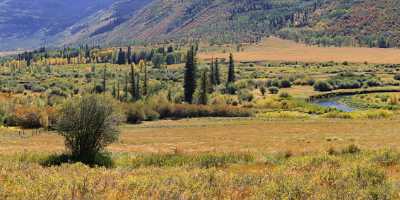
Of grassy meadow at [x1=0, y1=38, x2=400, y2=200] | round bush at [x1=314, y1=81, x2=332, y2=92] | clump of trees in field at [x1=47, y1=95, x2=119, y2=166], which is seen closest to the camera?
grassy meadow at [x1=0, y1=38, x2=400, y2=200]

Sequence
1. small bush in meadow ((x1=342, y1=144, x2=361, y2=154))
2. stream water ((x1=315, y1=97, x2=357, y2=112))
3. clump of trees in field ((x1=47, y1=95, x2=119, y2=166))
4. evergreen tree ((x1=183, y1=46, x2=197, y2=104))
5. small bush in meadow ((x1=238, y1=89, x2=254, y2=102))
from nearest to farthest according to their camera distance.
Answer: small bush in meadow ((x1=342, y1=144, x2=361, y2=154)) < clump of trees in field ((x1=47, y1=95, x2=119, y2=166)) < stream water ((x1=315, y1=97, x2=357, y2=112)) < evergreen tree ((x1=183, y1=46, x2=197, y2=104)) < small bush in meadow ((x1=238, y1=89, x2=254, y2=102))

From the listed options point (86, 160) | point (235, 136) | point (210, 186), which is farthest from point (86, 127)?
point (235, 136)

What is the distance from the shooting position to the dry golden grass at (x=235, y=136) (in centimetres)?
3597

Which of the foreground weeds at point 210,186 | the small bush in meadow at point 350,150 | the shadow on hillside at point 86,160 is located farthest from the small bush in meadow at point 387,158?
the shadow on hillside at point 86,160

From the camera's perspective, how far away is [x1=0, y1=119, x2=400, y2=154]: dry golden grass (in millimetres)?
35969

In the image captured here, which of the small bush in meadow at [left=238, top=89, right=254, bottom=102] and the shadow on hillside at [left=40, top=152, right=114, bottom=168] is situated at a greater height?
the small bush in meadow at [left=238, top=89, right=254, bottom=102]

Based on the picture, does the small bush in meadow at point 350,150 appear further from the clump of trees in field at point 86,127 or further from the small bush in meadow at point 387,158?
the clump of trees in field at point 86,127

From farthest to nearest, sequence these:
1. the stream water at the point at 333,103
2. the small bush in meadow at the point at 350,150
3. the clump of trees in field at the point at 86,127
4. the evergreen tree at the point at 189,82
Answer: the evergreen tree at the point at 189,82 → the stream water at the point at 333,103 → the clump of trees in field at the point at 86,127 → the small bush in meadow at the point at 350,150

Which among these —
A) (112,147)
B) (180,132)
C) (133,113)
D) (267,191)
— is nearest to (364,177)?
(267,191)

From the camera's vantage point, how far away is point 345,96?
100 m

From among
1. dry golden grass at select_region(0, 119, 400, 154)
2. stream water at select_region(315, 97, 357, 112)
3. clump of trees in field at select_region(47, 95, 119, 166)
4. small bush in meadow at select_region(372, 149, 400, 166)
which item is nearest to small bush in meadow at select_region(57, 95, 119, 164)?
clump of trees in field at select_region(47, 95, 119, 166)

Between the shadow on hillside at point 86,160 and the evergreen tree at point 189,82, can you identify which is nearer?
the shadow on hillside at point 86,160

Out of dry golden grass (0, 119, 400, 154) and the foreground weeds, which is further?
dry golden grass (0, 119, 400, 154)

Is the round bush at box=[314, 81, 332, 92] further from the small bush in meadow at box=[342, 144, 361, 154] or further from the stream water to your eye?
the small bush in meadow at box=[342, 144, 361, 154]
